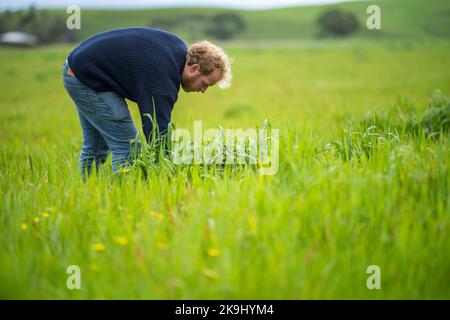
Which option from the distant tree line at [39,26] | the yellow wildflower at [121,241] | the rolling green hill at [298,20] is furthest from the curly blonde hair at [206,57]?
the distant tree line at [39,26]

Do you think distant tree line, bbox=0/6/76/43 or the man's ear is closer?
the man's ear

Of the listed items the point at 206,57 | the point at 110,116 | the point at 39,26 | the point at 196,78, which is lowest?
the point at 110,116

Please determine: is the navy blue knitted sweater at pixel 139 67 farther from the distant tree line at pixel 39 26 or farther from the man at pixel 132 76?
the distant tree line at pixel 39 26

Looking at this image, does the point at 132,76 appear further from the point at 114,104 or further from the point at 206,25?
the point at 206,25

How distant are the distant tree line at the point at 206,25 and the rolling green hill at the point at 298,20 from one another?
0.96 metres

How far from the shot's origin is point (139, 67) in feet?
10.3

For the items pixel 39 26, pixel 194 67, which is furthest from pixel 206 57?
pixel 39 26

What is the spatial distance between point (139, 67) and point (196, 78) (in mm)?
482

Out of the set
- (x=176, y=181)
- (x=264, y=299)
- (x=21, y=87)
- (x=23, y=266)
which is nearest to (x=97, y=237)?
(x=23, y=266)

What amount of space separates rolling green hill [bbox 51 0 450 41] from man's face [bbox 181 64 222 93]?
188 feet

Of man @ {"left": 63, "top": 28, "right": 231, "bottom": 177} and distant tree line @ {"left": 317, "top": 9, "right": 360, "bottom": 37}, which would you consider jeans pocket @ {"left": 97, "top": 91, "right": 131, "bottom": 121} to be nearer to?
man @ {"left": 63, "top": 28, "right": 231, "bottom": 177}

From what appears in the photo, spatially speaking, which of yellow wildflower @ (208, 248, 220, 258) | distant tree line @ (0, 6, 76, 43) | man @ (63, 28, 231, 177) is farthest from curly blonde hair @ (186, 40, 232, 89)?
distant tree line @ (0, 6, 76, 43)

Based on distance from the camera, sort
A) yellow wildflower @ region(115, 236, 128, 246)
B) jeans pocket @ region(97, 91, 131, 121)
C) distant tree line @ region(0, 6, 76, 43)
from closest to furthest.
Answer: yellow wildflower @ region(115, 236, 128, 246) → jeans pocket @ region(97, 91, 131, 121) → distant tree line @ region(0, 6, 76, 43)

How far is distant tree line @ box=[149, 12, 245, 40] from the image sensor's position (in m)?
64.9
